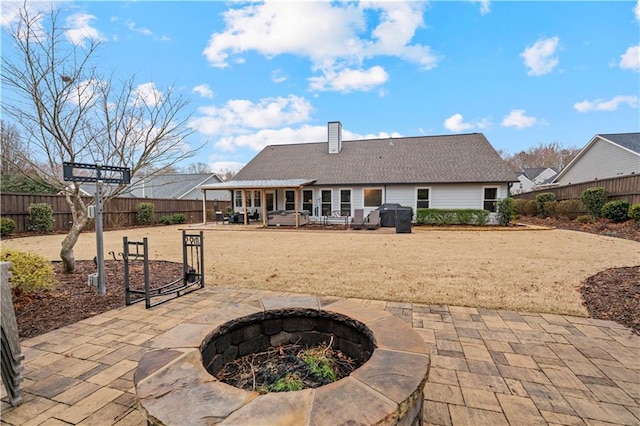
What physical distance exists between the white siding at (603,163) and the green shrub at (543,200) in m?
4.76

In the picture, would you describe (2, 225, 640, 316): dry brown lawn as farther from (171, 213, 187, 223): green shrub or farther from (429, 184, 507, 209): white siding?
(171, 213, 187, 223): green shrub

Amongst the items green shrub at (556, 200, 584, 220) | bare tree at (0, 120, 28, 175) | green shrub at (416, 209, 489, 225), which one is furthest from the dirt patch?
green shrub at (556, 200, 584, 220)

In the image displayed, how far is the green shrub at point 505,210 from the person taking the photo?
520 inches

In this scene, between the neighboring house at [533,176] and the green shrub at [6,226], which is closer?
the green shrub at [6,226]

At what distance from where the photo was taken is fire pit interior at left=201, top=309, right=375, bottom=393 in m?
1.93

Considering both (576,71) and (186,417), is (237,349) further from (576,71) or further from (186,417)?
(576,71)

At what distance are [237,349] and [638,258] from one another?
815cm

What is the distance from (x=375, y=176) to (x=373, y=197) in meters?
1.18

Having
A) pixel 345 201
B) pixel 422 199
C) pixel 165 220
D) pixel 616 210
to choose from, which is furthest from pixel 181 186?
pixel 616 210

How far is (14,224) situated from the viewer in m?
10.7

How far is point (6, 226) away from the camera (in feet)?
34.0

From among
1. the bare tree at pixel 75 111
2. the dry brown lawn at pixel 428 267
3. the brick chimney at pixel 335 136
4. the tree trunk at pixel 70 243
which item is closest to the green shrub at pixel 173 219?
the dry brown lawn at pixel 428 267

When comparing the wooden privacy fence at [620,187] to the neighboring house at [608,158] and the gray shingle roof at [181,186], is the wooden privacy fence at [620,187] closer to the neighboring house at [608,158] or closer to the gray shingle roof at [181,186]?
the neighboring house at [608,158]

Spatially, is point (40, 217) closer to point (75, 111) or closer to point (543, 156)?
point (75, 111)
